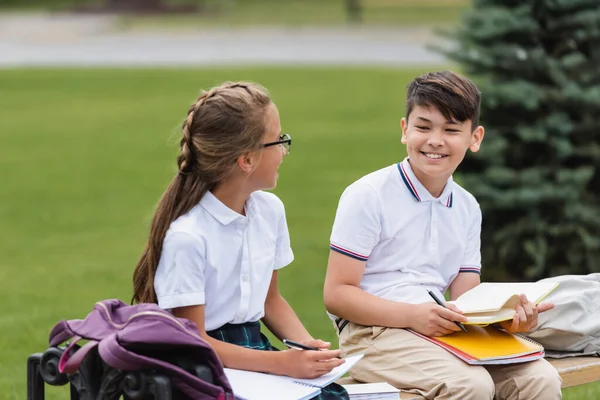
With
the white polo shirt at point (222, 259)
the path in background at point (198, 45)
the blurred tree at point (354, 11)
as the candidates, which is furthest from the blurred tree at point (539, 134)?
the blurred tree at point (354, 11)

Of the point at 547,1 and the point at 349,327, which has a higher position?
the point at 547,1

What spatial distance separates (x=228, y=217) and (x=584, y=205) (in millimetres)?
4252

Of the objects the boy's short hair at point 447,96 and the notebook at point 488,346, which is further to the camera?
the boy's short hair at point 447,96

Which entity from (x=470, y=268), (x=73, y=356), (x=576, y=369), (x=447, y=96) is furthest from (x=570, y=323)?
(x=73, y=356)

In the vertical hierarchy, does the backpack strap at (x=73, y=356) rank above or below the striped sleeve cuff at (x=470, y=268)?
below

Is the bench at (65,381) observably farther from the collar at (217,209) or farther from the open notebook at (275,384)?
the collar at (217,209)

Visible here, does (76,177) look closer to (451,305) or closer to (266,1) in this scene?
(451,305)

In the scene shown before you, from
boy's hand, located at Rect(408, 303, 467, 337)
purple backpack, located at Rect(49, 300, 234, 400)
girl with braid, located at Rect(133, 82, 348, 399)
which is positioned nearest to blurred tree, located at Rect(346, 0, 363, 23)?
boy's hand, located at Rect(408, 303, 467, 337)

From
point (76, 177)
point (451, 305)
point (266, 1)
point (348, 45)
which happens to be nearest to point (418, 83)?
point (451, 305)

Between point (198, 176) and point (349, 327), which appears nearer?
point (198, 176)

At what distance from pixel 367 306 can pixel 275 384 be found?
0.61 metres

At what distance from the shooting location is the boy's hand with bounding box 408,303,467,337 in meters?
3.74

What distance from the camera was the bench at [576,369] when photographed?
4070mm

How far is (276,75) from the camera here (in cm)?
2145
